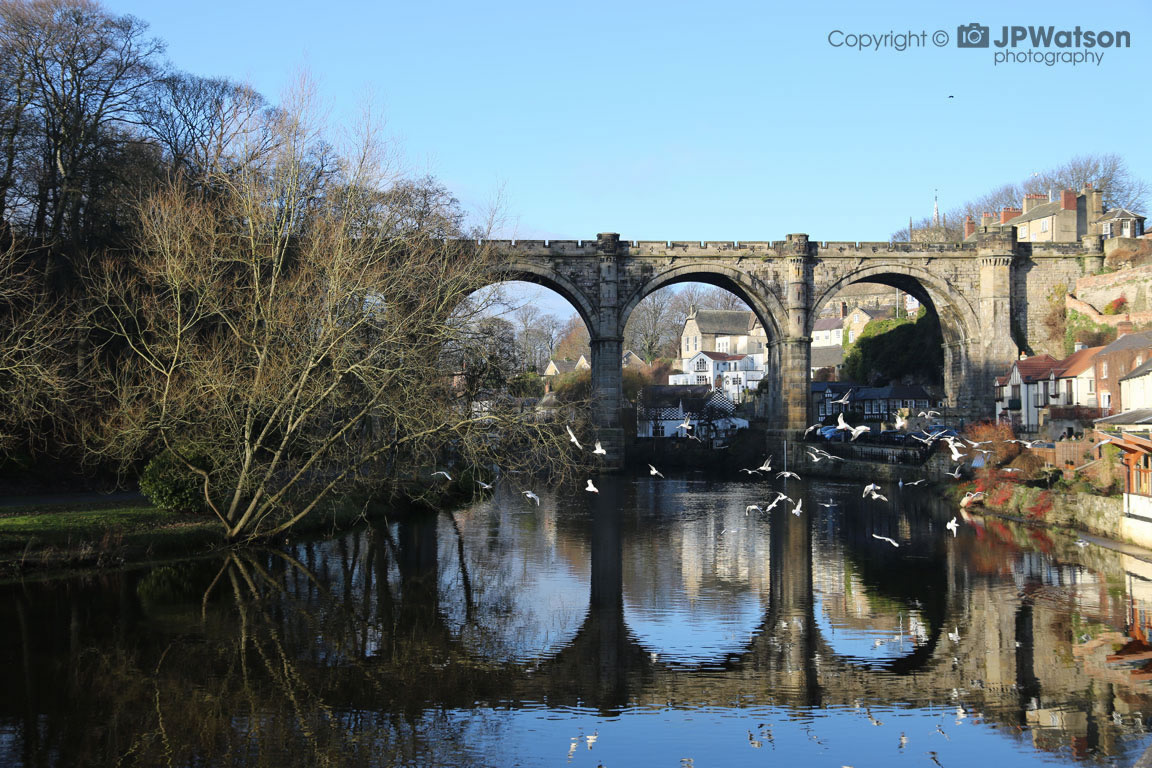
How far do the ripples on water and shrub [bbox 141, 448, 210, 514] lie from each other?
2111 millimetres

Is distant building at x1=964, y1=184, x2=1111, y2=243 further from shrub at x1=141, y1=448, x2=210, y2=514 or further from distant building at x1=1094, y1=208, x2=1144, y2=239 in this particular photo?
shrub at x1=141, y1=448, x2=210, y2=514

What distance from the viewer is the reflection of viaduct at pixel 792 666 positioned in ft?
43.8

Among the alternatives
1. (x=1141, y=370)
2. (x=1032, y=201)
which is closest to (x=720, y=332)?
(x=1032, y=201)

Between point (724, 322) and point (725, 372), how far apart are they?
1037 centimetres

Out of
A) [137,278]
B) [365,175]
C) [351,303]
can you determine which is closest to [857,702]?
[351,303]

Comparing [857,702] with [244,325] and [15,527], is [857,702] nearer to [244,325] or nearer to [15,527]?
[244,325]

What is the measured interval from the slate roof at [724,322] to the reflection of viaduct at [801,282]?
44.7 meters

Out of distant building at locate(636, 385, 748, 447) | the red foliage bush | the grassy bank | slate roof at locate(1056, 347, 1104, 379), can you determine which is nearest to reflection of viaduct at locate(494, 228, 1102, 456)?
distant building at locate(636, 385, 748, 447)

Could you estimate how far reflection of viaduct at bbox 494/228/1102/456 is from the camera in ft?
173

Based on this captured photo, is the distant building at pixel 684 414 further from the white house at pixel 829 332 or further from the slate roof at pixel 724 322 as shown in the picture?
the slate roof at pixel 724 322

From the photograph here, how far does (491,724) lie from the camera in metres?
12.1

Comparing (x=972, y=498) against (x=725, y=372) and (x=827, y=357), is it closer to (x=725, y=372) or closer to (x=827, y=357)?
(x=827, y=357)

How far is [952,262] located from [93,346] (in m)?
44.2

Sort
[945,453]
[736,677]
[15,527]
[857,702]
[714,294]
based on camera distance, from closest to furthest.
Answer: [857,702] < [736,677] < [15,527] < [945,453] < [714,294]
